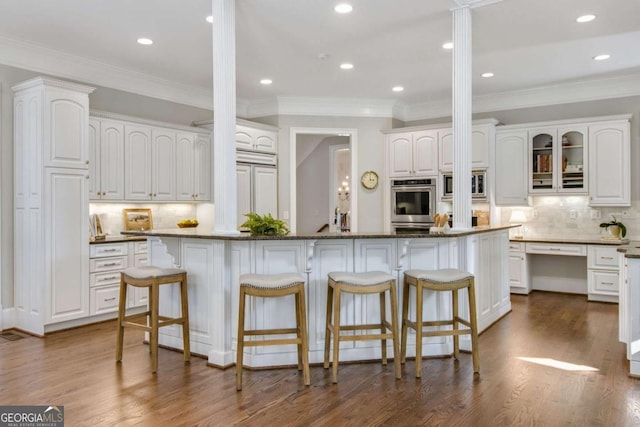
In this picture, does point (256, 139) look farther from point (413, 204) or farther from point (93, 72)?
point (413, 204)

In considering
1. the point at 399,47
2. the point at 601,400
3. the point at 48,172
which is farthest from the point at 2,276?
the point at 601,400

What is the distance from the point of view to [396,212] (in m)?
7.14

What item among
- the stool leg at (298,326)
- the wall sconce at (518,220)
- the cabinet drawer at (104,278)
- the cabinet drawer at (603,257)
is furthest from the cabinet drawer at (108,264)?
the cabinet drawer at (603,257)

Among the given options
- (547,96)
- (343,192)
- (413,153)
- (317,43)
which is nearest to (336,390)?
(317,43)

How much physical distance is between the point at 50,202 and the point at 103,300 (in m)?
1.17

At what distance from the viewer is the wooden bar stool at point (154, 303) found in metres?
3.39

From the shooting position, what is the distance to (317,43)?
15.6 ft

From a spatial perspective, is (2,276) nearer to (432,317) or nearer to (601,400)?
(432,317)

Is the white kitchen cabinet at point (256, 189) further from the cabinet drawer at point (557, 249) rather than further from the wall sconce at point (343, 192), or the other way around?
the cabinet drawer at point (557, 249)

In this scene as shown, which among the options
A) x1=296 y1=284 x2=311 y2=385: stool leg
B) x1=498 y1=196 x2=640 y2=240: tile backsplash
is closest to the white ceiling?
x1=498 y1=196 x2=640 y2=240: tile backsplash

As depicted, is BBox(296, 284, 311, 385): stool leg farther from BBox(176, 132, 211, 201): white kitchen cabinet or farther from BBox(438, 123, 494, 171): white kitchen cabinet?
BBox(438, 123, 494, 171): white kitchen cabinet

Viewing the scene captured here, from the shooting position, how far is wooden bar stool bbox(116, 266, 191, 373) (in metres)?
3.39

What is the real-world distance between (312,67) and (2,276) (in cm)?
398

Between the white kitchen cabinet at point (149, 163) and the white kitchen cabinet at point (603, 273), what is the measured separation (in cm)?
534
